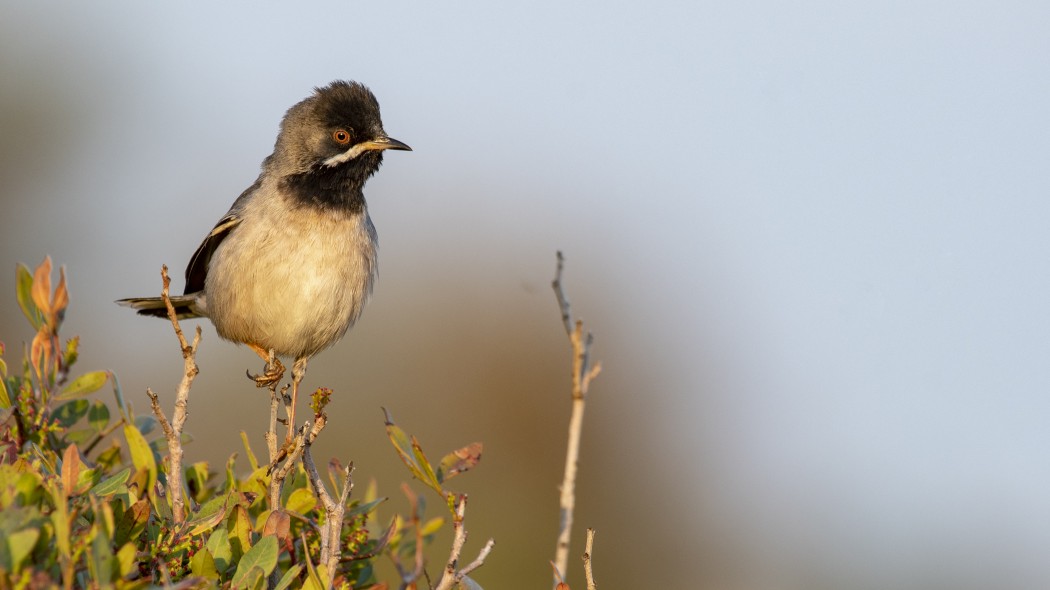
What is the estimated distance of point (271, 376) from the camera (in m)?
5.39

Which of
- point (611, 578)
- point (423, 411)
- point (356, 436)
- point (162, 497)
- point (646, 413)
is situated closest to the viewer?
point (162, 497)

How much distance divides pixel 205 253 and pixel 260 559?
4149mm

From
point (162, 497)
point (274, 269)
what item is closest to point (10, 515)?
point (162, 497)

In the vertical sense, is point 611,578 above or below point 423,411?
below

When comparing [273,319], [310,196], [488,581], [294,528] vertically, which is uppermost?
[310,196]

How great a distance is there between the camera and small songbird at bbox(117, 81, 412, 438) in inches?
225

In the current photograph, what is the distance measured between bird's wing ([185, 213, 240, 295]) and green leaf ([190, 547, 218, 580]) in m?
3.71

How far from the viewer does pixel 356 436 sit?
10.6 metres

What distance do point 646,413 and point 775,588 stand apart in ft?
14.7

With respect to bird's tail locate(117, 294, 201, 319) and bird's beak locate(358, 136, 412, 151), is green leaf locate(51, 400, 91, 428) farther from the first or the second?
bird's tail locate(117, 294, 201, 319)

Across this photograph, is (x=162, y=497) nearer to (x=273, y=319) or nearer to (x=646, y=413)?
(x=273, y=319)

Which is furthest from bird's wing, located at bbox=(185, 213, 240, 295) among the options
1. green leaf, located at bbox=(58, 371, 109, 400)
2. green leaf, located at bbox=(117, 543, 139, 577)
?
green leaf, located at bbox=(117, 543, 139, 577)

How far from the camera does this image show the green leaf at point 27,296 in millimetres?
2652

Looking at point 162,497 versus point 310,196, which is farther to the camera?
point 310,196
